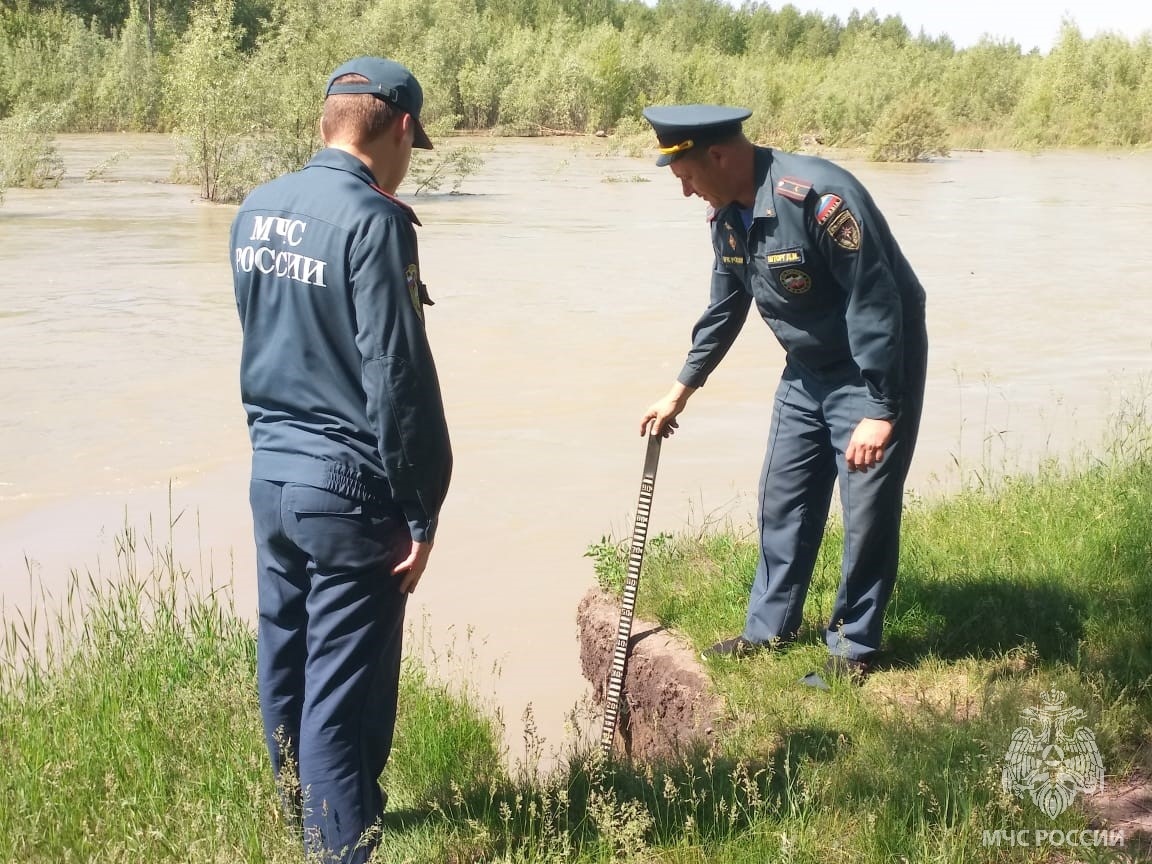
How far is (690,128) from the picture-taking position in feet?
11.6

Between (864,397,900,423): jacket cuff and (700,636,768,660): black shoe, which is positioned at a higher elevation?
(864,397,900,423): jacket cuff

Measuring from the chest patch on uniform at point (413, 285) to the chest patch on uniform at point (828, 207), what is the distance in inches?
55.2

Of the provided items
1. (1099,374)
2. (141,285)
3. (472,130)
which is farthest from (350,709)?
(472,130)

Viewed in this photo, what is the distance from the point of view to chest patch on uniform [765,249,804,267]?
3.58 meters

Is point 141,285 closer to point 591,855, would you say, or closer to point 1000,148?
point 591,855

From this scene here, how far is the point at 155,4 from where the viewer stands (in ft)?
162

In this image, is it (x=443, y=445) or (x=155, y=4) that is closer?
(x=443, y=445)

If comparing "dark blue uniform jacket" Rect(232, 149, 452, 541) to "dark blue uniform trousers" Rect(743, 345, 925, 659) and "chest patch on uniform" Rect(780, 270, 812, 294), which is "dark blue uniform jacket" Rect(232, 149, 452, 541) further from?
"dark blue uniform trousers" Rect(743, 345, 925, 659)

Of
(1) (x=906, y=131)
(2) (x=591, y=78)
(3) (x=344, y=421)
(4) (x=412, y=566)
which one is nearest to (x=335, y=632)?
(4) (x=412, y=566)

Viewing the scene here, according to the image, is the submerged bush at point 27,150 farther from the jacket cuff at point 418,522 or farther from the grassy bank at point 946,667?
the jacket cuff at point 418,522

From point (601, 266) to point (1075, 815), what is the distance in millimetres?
13724

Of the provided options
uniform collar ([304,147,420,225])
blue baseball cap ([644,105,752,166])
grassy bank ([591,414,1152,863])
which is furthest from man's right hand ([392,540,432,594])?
blue baseball cap ([644,105,752,166])

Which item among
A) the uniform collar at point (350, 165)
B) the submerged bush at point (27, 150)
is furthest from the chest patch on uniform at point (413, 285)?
the submerged bush at point (27, 150)

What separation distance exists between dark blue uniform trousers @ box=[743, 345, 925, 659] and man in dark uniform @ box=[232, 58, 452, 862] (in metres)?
1.57
